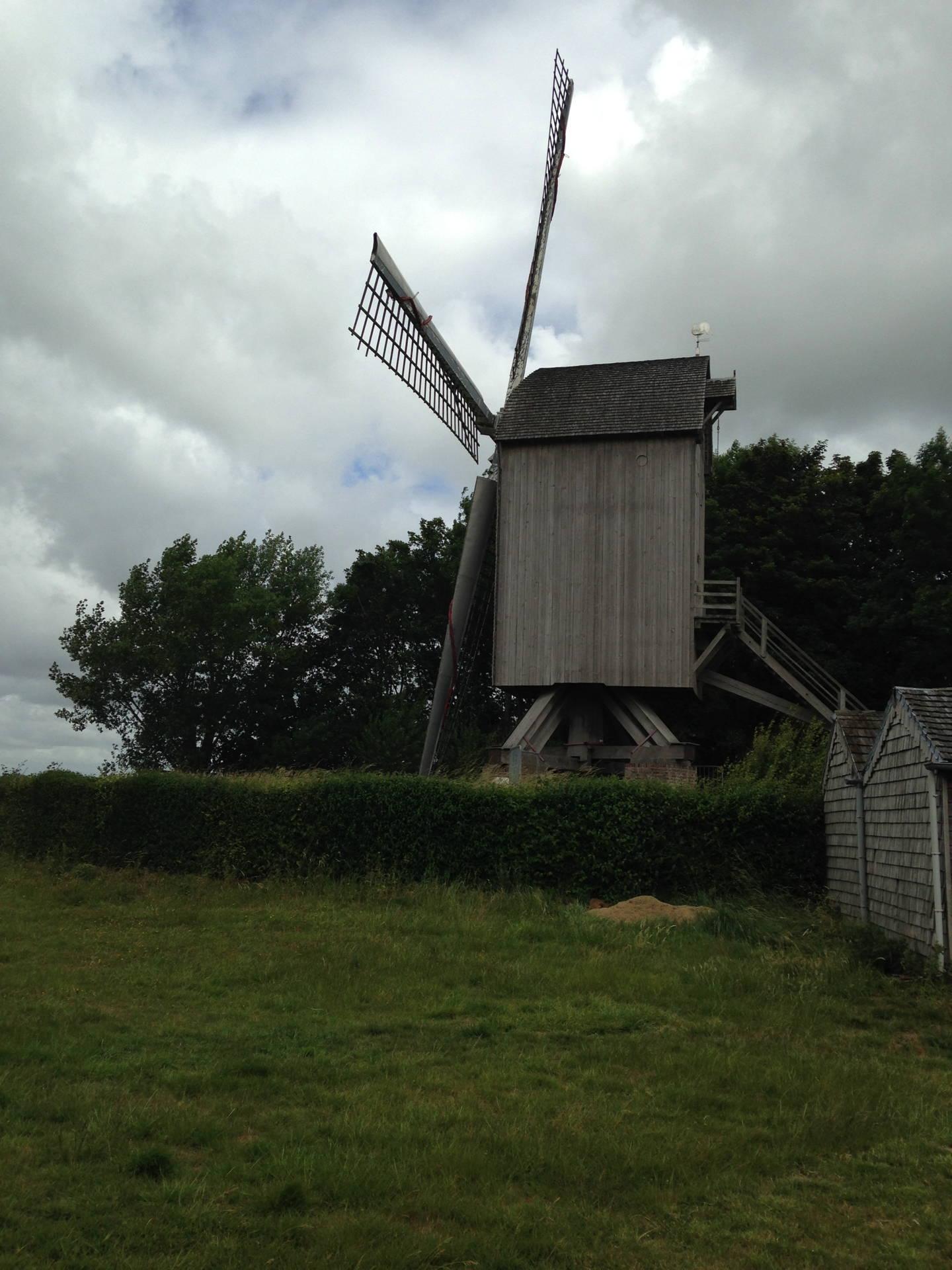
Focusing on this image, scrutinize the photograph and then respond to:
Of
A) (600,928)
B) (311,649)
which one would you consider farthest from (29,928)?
(311,649)

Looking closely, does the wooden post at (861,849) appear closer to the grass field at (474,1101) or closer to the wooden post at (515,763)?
the grass field at (474,1101)

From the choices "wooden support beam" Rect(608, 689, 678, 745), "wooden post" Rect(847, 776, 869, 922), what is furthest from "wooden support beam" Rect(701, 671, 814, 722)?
"wooden post" Rect(847, 776, 869, 922)

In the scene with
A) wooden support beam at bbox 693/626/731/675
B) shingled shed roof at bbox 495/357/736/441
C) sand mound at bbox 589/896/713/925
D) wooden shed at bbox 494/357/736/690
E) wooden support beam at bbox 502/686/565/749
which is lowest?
sand mound at bbox 589/896/713/925

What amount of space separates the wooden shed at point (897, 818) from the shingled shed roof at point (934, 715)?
0.01 metres

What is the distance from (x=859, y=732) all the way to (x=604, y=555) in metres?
9.39

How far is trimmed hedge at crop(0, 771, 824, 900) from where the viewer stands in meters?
16.7

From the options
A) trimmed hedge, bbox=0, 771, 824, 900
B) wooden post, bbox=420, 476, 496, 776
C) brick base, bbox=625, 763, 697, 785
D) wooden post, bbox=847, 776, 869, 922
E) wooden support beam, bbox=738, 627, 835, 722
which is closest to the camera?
wooden post, bbox=847, 776, 869, 922

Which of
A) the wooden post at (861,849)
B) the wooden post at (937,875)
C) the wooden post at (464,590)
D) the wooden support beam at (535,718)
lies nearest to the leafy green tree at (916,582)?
the wooden support beam at (535,718)

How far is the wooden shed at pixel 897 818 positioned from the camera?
11531mm

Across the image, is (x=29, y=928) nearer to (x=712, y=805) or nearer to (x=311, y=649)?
(x=712, y=805)

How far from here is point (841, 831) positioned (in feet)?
51.5

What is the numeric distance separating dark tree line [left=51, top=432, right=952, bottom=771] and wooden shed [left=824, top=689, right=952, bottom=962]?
512 inches

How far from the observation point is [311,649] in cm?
4294

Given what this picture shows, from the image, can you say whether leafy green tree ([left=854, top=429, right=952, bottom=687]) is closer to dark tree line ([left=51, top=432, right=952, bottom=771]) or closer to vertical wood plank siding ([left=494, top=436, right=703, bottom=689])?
dark tree line ([left=51, top=432, right=952, bottom=771])
